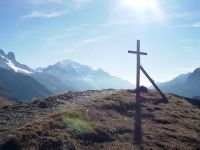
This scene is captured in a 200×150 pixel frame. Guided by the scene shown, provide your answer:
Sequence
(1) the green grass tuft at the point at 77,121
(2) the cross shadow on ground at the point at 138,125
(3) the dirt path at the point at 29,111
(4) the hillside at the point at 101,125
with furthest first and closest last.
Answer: (2) the cross shadow on ground at the point at 138,125 → (3) the dirt path at the point at 29,111 → (1) the green grass tuft at the point at 77,121 → (4) the hillside at the point at 101,125

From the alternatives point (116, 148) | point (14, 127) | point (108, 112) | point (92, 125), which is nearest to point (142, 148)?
point (116, 148)

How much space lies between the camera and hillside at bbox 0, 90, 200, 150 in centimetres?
2083

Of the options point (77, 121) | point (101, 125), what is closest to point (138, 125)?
point (101, 125)

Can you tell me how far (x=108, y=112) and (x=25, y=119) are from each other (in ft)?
20.8

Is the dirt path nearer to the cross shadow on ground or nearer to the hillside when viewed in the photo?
the hillside

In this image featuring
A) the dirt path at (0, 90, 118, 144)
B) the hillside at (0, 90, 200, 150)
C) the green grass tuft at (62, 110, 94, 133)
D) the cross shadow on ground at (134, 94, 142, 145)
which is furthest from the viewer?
the cross shadow on ground at (134, 94, 142, 145)

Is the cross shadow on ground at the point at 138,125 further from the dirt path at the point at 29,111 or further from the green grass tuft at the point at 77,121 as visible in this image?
the dirt path at the point at 29,111

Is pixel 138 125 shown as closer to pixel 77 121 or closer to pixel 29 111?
pixel 77 121

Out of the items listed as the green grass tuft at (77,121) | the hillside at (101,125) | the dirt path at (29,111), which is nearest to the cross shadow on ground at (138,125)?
the hillside at (101,125)

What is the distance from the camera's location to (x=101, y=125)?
80.2ft

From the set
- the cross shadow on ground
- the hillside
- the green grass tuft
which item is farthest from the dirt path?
the cross shadow on ground

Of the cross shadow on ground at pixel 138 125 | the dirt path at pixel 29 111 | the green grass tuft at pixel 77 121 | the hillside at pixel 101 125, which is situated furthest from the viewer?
the cross shadow on ground at pixel 138 125

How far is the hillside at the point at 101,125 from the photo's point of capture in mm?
20828

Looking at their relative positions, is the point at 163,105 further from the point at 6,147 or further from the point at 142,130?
the point at 6,147
